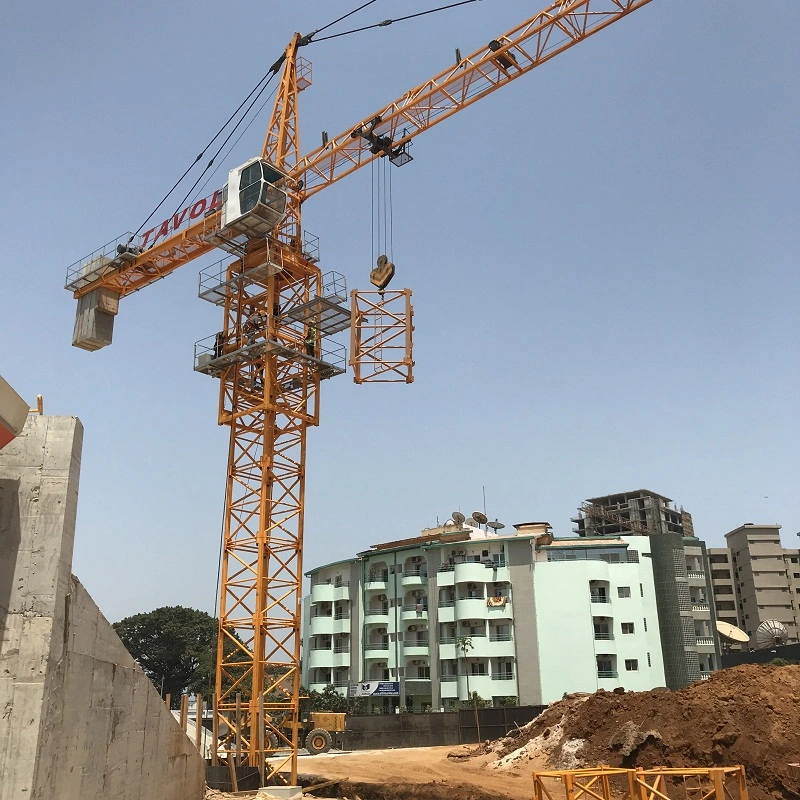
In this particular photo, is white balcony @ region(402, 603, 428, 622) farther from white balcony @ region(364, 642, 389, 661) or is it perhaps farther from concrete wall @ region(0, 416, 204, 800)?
concrete wall @ region(0, 416, 204, 800)

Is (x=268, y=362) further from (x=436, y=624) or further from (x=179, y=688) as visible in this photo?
(x=179, y=688)

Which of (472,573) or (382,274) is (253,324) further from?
(472,573)

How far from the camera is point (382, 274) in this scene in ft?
90.7

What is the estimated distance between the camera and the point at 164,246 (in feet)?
106

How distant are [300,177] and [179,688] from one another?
198 ft

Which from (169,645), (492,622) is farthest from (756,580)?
(169,645)

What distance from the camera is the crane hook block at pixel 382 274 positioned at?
1086 inches

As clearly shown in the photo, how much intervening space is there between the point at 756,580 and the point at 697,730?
6833 cm

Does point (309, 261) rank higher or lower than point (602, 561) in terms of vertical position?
higher

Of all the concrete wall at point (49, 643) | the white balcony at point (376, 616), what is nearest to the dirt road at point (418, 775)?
the concrete wall at point (49, 643)

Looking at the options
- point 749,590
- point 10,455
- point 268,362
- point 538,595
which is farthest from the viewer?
point 749,590

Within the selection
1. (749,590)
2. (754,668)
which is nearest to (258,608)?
(754,668)

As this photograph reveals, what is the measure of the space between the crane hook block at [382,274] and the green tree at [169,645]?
58.0 metres

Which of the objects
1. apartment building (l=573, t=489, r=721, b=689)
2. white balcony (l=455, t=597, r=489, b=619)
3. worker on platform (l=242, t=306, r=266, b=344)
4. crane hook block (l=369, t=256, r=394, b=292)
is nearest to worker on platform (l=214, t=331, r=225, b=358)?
worker on platform (l=242, t=306, r=266, b=344)
